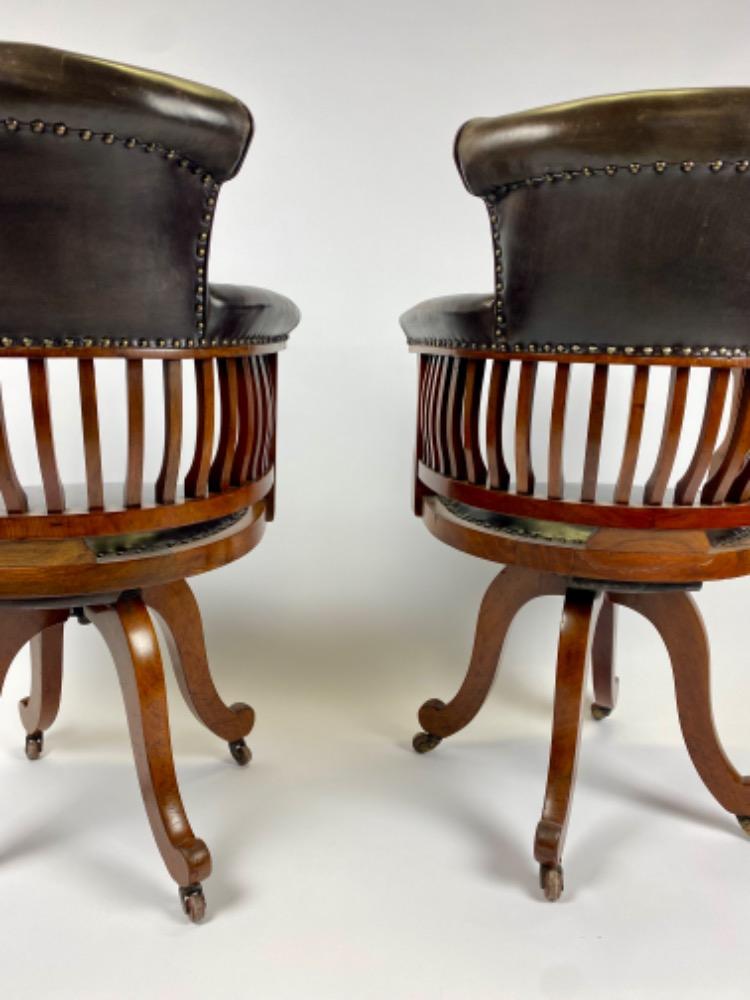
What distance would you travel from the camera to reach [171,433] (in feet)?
4.56

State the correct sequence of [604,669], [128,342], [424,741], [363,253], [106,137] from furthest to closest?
1. [363,253]
2. [604,669]
3. [424,741]
4. [128,342]
5. [106,137]

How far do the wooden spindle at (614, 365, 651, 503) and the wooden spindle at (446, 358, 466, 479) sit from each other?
285mm

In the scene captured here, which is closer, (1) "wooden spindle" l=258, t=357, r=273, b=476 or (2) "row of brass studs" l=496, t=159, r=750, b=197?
(2) "row of brass studs" l=496, t=159, r=750, b=197

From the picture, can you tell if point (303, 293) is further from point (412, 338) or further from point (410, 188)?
point (412, 338)

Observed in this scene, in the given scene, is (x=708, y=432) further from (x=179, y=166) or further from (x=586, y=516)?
(x=179, y=166)

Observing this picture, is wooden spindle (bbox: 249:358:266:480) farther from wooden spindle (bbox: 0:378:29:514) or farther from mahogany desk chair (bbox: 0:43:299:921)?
wooden spindle (bbox: 0:378:29:514)

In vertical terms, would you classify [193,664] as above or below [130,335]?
below

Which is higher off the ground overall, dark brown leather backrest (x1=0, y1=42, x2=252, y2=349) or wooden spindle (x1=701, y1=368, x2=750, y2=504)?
dark brown leather backrest (x1=0, y1=42, x2=252, y2=349)

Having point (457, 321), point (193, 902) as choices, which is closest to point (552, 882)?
point (193, 902)

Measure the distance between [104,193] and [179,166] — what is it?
113mm

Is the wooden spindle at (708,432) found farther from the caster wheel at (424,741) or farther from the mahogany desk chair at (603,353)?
the caster wheel at (424,741)

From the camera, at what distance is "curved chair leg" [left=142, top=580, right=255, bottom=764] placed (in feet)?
5.71

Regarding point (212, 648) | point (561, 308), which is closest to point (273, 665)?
point (212, 648)

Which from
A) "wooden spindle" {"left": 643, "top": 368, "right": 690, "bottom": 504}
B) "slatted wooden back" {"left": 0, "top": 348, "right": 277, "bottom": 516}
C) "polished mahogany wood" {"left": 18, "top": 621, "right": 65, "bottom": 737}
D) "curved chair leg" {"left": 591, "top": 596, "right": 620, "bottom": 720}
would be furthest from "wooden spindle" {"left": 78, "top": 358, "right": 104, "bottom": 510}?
"curved chair leg" {"left": 591, "top": 596, "right": 620, "bottom": 720}
